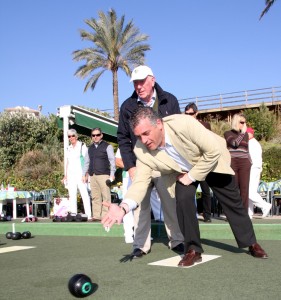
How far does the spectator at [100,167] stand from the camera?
7.96 metres

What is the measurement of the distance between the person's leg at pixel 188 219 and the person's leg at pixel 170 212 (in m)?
0.62

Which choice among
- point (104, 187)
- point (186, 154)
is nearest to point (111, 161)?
point (104, 187)

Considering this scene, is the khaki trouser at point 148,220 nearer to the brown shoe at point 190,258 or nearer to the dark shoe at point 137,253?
the dark shoe at point 137,253

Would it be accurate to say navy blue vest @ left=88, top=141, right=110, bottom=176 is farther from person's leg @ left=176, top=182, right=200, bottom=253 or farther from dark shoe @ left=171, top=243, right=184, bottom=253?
person's leg @ left=176, top=182, right=200, bottom=253

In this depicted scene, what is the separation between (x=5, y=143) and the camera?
26.1 meters

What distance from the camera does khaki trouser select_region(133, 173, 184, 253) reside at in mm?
4426

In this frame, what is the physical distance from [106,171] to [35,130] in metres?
19.2

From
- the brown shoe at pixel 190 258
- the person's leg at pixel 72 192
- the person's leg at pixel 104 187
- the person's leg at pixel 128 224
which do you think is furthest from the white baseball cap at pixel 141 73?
the person's leg at pixel 72 192

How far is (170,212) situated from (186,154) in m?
1.02

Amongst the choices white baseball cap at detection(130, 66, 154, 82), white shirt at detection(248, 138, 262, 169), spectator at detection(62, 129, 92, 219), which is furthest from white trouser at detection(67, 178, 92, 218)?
white baseball cap at detection(130, 66, 154, 82)

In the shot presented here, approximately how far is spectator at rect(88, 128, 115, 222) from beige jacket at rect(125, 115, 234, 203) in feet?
13.5

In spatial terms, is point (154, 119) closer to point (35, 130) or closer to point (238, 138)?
point (238, 138)

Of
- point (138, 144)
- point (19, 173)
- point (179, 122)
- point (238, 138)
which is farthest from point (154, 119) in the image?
Result: point (19, 173)

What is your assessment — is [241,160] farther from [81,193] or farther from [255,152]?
[81,193]
